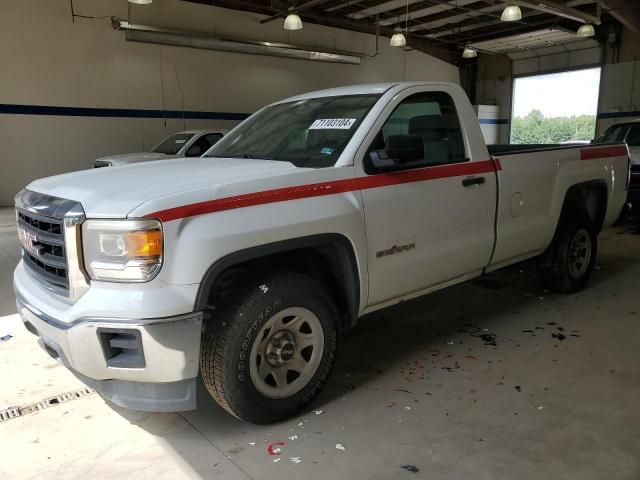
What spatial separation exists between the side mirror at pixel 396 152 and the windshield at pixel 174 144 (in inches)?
336

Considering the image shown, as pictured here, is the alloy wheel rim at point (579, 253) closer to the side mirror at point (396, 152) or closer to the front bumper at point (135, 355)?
the side mirror at point (396, 152)

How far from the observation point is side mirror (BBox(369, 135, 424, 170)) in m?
2.92

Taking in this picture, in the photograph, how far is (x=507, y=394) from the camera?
3111mm

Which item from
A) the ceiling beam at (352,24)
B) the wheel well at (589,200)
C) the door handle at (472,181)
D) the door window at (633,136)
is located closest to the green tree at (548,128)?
the ceiling beam at (352,24)

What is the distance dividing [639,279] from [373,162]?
4266mm

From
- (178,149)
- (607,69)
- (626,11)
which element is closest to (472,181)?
(178,149)

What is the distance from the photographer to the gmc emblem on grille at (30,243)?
2.63 m

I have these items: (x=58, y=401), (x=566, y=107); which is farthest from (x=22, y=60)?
(x=566, y=107)

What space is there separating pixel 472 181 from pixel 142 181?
2202mm

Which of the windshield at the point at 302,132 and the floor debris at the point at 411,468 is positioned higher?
the windshield at the point at 302,132

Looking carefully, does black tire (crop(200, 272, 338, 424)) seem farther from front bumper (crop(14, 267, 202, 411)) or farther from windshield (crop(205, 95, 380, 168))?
windshield (crop(205, 95, 380, 168))

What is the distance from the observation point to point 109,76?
13.1m

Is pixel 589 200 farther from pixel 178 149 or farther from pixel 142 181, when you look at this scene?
pixel 178 149

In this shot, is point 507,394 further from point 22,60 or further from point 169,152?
point 22,60
